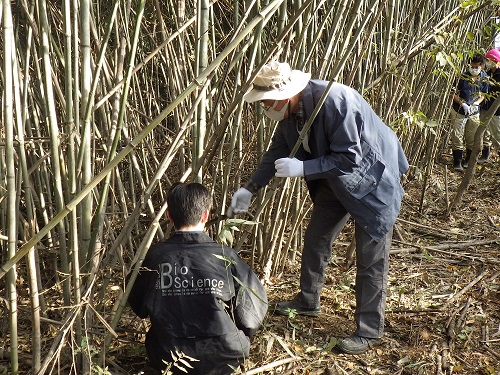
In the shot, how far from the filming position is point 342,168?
2.43m

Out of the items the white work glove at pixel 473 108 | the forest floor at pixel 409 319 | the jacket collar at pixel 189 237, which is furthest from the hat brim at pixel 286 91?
the white work glove at pixel 473 108

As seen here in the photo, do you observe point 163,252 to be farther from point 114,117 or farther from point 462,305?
point 462,305

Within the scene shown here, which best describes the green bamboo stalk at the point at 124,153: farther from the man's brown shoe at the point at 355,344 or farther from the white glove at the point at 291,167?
the man's brown shoe at the point at 355,344

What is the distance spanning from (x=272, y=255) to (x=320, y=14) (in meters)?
1.55

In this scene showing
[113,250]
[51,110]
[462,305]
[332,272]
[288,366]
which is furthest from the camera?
[332,272]

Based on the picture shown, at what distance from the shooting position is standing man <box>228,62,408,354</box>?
240 centimetres

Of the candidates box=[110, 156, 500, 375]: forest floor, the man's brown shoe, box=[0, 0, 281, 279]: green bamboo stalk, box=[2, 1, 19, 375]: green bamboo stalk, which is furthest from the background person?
box=[2, 1, 19, 375]: green bamboo stalk

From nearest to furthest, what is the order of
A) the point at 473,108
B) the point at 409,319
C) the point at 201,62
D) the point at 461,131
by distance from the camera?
the point at 201,62, the point at 409,319, the point at 473,108, the point at 461,131

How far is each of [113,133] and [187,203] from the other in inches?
14.5

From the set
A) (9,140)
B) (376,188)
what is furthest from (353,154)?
(9,140)

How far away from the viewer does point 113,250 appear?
2086 mm

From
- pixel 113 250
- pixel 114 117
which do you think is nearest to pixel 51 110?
pixel 114 117

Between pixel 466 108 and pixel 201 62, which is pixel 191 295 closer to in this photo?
pixel 201 62

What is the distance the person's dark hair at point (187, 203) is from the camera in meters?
2.12
